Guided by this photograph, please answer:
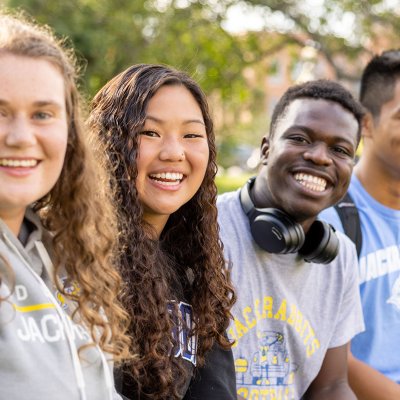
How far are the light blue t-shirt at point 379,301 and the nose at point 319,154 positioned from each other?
0.54 m

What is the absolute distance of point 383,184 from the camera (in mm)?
3883

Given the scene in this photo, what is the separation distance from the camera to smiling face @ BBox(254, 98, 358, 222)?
3.12 meters

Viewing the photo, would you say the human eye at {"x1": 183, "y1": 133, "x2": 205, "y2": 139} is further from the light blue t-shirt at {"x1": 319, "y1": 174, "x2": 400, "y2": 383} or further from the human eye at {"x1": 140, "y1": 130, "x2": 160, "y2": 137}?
the light blue t-shirt at {"x1": 319, "y1": 174, "x2": 400, "y2": 383}

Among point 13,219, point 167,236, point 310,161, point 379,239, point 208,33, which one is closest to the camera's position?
point 13,219

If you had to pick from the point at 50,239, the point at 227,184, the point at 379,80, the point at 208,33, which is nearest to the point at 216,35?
the point at 208,33

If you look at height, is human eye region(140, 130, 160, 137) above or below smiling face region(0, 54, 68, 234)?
above

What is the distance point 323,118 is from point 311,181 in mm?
279

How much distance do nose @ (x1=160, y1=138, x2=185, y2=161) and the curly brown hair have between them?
0.40m

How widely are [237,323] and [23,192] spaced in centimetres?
133

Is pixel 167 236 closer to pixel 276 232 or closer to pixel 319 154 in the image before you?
pixel 276 232

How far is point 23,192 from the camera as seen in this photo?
1.88 meters

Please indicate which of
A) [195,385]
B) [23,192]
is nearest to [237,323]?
[195,385]

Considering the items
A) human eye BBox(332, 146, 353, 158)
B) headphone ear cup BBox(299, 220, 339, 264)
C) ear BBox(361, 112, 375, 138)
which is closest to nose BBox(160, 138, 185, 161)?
headphone ear cup BBox(299, 220, 339, 264)

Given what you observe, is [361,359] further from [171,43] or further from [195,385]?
[171,43]
